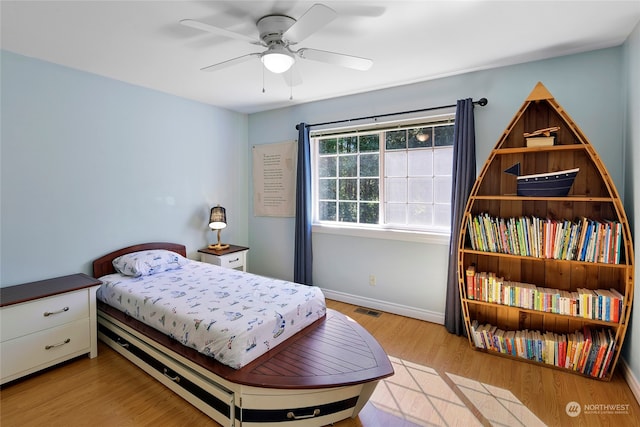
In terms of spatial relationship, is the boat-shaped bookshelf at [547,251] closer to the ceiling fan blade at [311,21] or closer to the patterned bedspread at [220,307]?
the patterned bedspread at [220,307]

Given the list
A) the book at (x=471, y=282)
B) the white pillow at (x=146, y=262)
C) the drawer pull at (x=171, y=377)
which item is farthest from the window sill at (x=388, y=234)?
the drawer pull at (x=171, y=377)

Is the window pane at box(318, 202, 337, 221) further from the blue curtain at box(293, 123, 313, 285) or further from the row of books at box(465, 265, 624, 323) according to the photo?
the row of books at box(465, 265, 624, 323)

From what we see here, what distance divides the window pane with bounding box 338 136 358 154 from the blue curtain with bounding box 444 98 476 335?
43.2 inches

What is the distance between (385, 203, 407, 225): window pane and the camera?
3287 mm

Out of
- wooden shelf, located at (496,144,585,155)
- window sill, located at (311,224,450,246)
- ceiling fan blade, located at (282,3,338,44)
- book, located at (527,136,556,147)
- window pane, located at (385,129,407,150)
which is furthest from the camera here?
window pane, located at (385,129,407,150)

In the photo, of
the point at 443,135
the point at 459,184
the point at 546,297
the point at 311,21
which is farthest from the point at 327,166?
the point at 546,297

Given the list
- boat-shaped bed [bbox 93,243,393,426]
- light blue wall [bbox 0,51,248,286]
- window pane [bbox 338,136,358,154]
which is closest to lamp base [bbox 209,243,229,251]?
light blue wall [bbox 0,51,248,286]

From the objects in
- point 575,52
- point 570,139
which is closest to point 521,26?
point 575,52

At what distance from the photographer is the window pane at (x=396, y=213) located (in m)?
3.29

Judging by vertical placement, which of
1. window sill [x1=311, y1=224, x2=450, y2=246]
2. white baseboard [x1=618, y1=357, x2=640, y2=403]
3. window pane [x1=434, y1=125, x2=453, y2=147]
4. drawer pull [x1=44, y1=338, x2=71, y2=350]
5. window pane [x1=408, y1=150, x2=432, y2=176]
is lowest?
white baseboard [x1=618, y1=357, x2=640, y2=403]

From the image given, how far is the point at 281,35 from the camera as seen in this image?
195 cm

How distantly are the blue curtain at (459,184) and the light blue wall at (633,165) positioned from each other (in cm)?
98

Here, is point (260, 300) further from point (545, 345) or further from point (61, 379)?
point (545, 345)

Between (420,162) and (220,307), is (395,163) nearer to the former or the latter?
(420,162)
